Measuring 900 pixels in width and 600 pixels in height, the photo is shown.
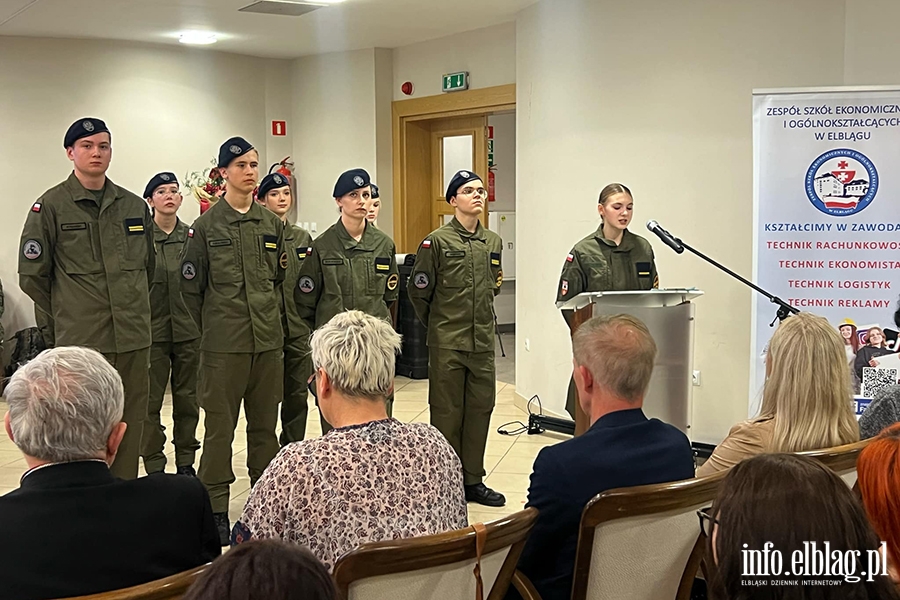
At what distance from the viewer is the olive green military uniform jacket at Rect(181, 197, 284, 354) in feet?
12.9

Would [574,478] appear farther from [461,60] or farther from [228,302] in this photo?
[461,60]

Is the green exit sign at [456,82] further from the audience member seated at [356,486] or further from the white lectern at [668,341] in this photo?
the audience member seated at [356,486]

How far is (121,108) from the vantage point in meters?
7.92

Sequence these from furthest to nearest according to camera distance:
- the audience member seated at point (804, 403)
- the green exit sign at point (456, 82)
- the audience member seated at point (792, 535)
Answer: the green exit sign at point (456, 82), the audience member seated at point (804, 403), the audience member seated at point (792, 535)

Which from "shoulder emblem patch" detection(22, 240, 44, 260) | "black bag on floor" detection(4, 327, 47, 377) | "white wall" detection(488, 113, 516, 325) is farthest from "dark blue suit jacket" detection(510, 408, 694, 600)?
"white wall" detection(488, 113, 516, 325)

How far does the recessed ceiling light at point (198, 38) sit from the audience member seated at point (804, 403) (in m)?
6.35

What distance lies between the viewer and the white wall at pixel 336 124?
821cm

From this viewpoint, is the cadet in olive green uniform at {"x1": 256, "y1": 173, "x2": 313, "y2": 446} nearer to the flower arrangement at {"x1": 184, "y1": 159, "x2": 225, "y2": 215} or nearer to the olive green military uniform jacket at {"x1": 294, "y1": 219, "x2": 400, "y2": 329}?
the olive green military uniform jacket at {"x1": 294, "y1": 219, "x2": 400, "y2": 329}

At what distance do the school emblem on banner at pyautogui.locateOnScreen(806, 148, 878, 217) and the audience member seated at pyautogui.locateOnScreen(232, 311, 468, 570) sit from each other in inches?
127

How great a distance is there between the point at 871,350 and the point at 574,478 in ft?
10.0

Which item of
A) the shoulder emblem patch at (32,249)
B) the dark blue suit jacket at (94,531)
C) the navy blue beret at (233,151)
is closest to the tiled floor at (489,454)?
the shoulder emblem patch at (32,249)

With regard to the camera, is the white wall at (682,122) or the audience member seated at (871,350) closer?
the audience member seated at (871,350)

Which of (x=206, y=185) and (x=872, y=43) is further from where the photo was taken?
(x=206, y=185)

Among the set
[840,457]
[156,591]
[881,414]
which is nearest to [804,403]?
[840,457]
